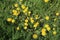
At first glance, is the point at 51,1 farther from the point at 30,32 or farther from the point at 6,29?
the point at 6,29

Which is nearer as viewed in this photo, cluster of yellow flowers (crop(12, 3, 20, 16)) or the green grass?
the green grass

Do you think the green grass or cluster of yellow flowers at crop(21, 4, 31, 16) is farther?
cluster of yellow flowers at crop(21, 4, 31, 16)

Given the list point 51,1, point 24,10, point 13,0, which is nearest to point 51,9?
point 51,1

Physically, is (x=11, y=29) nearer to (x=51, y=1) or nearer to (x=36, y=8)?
(x=36, y=8)

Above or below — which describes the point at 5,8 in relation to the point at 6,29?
above

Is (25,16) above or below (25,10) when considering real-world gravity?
below

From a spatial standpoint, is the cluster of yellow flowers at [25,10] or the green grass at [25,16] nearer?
the green grass at [25,16]

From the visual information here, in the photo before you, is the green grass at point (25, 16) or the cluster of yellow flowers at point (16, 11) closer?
the green grass at point (25, 16)

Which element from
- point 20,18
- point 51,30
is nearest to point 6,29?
point 20,18

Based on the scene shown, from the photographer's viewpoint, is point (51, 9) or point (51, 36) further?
point (51, 9)

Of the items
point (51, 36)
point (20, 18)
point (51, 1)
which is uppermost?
point (51, 1)
